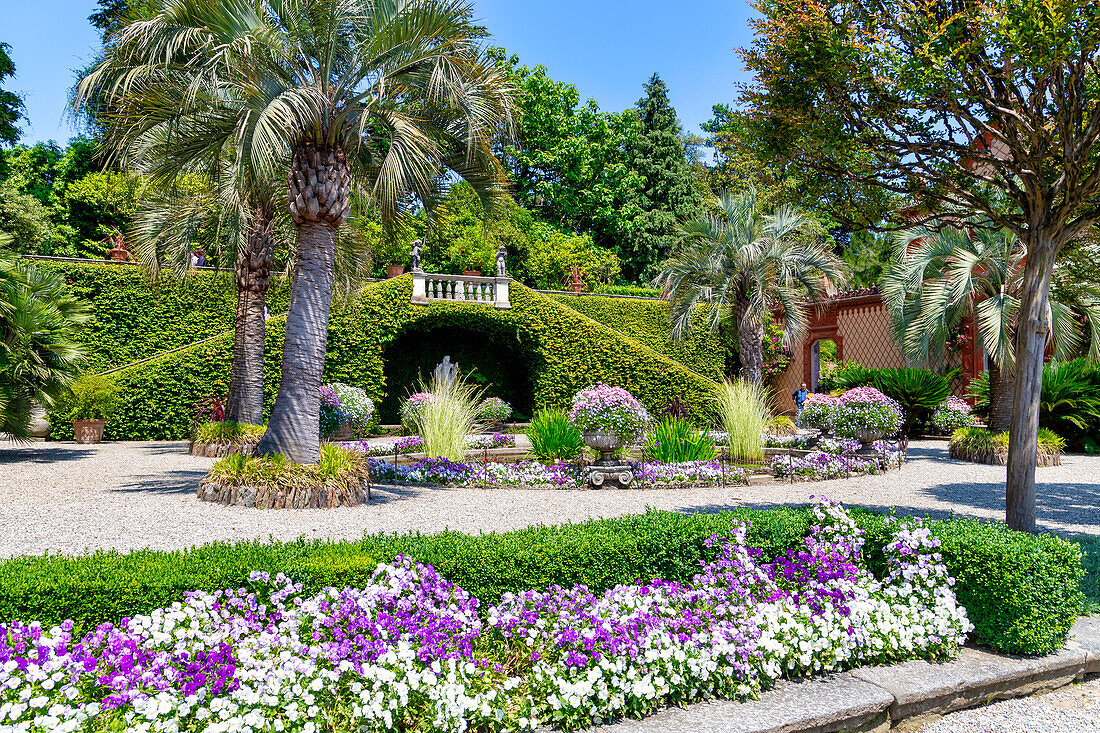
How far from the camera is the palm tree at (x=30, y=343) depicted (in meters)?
10.2

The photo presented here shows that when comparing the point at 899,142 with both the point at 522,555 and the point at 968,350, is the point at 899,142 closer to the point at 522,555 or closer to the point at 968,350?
the point at 522,555

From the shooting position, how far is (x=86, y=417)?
1357 cm

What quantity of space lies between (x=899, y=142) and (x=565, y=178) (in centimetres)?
2573

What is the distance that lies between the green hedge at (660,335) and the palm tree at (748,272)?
5.40 meters

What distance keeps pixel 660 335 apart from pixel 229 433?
13.0 metres

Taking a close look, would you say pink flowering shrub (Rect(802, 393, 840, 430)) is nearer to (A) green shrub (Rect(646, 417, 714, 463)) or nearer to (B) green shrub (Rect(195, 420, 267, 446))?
(A) green shrub (Rect(646, 417, 714, 463))

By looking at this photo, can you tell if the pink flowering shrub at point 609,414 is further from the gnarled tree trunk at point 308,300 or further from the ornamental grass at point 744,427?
the gnarled tree trunk at point 308,300

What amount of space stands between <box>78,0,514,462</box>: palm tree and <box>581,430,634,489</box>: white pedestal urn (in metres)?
3.32

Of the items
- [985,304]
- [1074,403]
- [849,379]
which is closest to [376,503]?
[985,304]

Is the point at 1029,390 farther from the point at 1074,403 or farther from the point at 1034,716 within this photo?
the point at 1074,403

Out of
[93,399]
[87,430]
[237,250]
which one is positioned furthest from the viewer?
[87,430]

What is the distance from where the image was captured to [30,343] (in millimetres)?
10617

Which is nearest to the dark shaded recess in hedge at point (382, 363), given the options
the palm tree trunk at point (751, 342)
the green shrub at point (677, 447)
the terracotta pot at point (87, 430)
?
the terracotta pot at point (87, 430)

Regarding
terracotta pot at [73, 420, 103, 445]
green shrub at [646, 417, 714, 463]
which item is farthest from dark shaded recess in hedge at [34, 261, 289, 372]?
green shrub at [646, 417, 714, 463]
